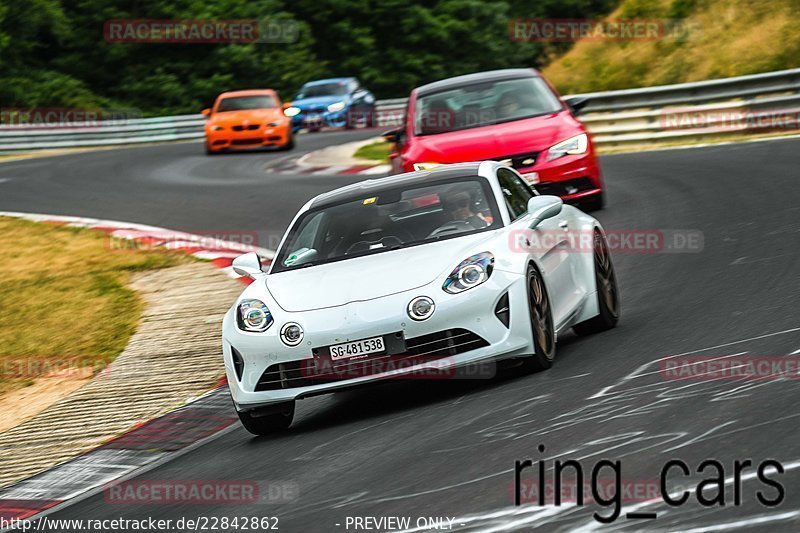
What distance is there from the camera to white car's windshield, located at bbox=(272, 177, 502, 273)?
8.28m

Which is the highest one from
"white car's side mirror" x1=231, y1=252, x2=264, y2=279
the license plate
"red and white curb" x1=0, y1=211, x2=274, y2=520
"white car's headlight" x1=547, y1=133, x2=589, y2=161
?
"white car's side mirror" x1=231, y1=252, x2=264, y2=279

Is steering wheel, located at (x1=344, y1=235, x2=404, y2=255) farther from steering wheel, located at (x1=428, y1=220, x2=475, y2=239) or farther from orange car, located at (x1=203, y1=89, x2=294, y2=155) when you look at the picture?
orange car, located at (x1=203, y1=89, x2=294, y2=155)

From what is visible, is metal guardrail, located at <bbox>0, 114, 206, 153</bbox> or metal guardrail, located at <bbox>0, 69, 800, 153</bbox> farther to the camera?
metal guardrail, located at <bbox>0, 114, 206, 153</bbox>

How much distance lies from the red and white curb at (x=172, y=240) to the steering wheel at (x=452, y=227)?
195 inches

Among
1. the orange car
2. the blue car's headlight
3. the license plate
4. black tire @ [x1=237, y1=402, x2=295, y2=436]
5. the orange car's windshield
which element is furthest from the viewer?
the orange car's windshield

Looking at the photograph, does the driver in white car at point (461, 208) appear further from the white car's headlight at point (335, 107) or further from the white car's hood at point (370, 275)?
the white car's headlight at point (335, 107)

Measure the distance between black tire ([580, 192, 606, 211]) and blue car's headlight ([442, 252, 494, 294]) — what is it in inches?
267

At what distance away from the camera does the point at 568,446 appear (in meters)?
5.88

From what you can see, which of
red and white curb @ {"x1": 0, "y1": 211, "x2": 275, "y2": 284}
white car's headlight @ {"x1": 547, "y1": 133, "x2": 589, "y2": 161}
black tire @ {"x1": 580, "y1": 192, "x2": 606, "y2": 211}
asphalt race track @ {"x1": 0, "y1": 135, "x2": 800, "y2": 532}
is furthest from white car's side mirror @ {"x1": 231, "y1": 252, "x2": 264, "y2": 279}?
black tire @ {"x1": 580, "y1": 192, "x2": 606, "y2": 211}

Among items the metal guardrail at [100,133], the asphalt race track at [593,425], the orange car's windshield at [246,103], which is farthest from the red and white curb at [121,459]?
the metal guardrail at [100,133]

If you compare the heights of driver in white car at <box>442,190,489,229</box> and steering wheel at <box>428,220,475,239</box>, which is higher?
driver in white car at <box>442,190,489,229</box>

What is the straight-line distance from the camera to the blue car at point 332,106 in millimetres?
37938

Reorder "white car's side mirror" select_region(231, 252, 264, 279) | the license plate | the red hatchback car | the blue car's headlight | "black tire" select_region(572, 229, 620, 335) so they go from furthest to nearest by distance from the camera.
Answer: the red hatchback car < "black tire" select_region(572, 229, 620, 335) < "white car's side mirror" select_region(231, 252, 264, 279) < the blue car's headlight < the license plate

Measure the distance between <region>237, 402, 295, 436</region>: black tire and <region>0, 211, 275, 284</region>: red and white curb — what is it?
17.3ft
